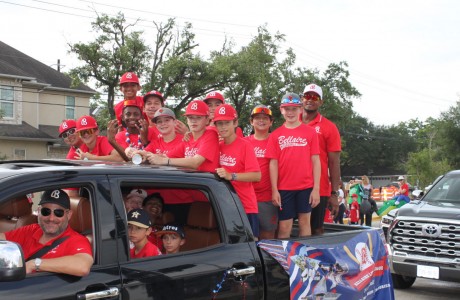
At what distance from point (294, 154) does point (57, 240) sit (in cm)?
285

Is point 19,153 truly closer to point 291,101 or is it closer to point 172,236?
point 291,101

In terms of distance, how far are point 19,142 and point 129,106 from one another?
24187 mm

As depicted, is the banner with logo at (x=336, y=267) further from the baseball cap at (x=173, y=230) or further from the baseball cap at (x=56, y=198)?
the baseball cap at (x=56, y=198)

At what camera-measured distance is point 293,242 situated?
3982 millimetres

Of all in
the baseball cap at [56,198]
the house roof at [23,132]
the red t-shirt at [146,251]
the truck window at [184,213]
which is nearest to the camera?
the baseball cap at [56,198]

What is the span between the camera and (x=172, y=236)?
402cm

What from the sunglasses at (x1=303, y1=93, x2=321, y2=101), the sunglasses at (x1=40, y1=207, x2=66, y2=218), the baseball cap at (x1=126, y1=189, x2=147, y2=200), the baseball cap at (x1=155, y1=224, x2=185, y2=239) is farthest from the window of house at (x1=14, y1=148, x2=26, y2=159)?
the sunglasses at (x1=40, y1=207, x2=66, y2=218)

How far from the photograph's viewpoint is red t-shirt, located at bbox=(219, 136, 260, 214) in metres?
4.82

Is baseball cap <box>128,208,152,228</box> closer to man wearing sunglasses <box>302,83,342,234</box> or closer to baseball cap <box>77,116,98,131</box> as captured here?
baseball cap <box>77,116,98,131</box>

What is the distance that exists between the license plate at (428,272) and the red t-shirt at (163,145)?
12.9ft

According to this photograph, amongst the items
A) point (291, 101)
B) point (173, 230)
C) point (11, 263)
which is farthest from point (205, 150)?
point (11, 263)

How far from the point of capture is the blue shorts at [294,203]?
215 inches

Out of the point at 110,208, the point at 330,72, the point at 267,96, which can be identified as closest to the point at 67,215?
the point at 110,208

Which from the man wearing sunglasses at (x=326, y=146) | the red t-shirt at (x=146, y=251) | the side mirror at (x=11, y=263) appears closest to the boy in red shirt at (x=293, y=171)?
the man wearing sunglasses at (x=326, y=146)
